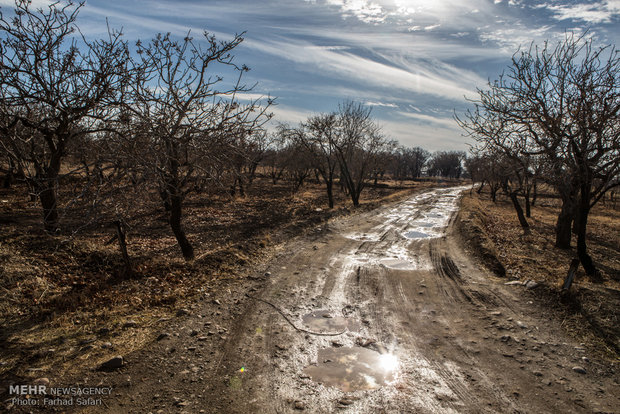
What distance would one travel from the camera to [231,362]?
13.8 ft

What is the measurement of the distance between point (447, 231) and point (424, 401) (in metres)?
11.9

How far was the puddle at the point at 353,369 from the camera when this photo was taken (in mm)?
3904

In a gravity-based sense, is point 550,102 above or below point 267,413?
above

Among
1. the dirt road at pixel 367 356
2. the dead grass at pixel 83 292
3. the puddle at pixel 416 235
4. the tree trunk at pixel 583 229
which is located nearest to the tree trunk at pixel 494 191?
the puddle at pixel 416 235

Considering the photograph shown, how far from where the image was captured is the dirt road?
11.7 ft

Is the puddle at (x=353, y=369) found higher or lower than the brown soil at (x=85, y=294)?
lower

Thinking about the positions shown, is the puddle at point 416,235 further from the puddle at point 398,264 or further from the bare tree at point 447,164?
the bare tree at point 447,164

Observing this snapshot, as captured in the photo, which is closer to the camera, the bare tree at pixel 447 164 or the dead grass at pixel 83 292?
the dead grass at pixel 83 292

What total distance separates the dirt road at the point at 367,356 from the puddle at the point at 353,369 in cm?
2

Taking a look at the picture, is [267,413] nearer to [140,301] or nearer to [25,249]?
[140,301]

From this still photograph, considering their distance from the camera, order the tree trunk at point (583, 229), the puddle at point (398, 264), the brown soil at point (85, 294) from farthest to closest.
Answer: the tree trunk at point (583, 229) < the puddle at point (398, 264) < the brown soil at point (85, 294)

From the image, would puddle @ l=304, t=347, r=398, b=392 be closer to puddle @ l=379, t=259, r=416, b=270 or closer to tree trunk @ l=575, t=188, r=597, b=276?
puddle @ l=379, t=259, r=416, b=270

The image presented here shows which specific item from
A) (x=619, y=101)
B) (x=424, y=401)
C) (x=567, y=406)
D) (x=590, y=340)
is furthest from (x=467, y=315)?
(x=619, y=101)

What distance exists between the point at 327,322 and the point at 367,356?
1.13 meters
